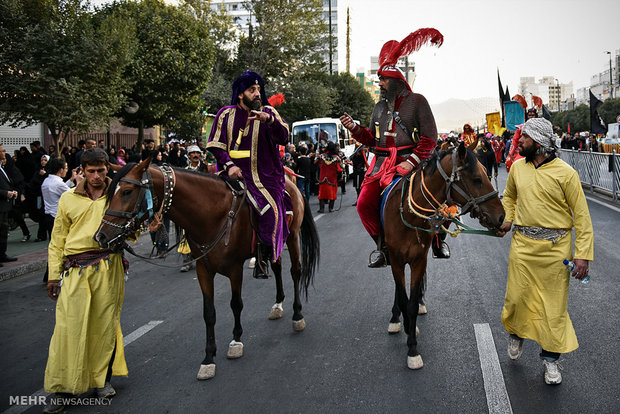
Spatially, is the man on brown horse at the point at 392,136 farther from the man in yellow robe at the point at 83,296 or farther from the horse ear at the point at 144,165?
the man in yellow robe at the point at 83,296

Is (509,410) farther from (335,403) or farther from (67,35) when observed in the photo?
(67,35)

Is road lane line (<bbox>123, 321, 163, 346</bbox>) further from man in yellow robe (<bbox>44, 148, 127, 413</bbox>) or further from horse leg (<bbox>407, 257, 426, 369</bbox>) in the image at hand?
horse leg (<bbox>407, 257, 426, 369</bbox>)

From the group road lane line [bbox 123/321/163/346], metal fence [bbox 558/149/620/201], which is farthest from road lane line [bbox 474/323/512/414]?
metal fence [bbox 558/149/620/201]

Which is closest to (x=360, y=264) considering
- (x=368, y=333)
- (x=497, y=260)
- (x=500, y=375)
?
(x=497, y=260)

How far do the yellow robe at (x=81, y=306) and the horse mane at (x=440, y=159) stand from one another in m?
2.87

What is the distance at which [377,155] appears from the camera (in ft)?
18.8

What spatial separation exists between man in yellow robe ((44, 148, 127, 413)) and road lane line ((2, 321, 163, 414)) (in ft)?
0.80

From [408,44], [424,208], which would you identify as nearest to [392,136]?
[424,208]

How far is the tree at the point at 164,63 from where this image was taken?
2122cm

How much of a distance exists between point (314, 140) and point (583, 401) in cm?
2286

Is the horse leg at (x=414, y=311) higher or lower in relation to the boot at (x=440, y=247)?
lower

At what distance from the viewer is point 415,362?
4.56 m

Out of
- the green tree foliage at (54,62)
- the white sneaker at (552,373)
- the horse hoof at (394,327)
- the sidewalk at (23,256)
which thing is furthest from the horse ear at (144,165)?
the green tree foliage at (54,62)

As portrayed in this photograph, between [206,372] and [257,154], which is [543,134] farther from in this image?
[206,372]
